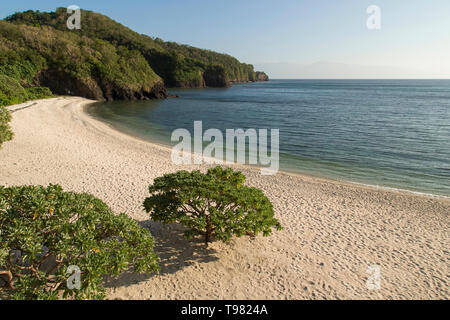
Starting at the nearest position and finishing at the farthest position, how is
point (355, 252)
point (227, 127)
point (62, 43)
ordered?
1. point (355, 252)
2. point (227, 127)
3. point (62, 43)

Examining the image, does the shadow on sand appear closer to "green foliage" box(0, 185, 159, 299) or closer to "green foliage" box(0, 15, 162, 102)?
"green foliage" box(0, 185, 159, 299)

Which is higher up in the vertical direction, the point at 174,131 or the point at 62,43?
the point at 62,43

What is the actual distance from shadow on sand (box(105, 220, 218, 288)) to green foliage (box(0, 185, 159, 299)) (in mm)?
905

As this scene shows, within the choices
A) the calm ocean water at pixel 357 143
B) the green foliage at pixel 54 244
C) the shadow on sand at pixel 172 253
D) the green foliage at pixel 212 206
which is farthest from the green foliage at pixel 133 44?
the green foliage at pixel 54 244

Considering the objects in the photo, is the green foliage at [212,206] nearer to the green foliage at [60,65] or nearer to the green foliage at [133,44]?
the green foliage at [60,65]

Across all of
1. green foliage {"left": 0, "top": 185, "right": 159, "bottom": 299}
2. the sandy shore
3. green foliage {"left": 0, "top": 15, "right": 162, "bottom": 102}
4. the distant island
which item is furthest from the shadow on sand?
green foliage {"left": 0, "top": 15, "right": 162, "bottom": 102}

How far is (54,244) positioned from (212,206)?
3272 millimetres

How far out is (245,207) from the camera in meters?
6.84

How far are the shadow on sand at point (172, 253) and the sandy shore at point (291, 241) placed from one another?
2 centimetres

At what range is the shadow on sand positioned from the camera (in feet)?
19.5

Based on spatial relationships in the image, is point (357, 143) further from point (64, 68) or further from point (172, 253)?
point (64, 68)

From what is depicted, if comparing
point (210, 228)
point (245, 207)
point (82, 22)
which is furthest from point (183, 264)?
point (82, 22)
